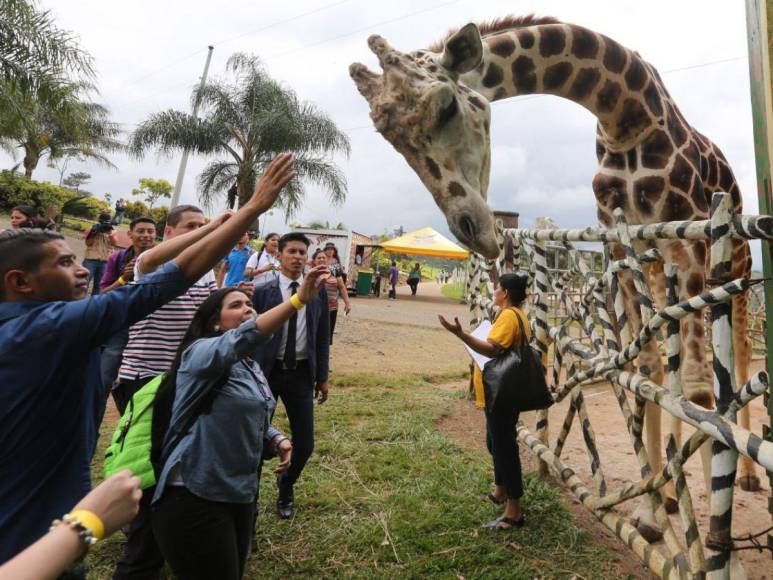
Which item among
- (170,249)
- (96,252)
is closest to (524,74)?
(170,249)

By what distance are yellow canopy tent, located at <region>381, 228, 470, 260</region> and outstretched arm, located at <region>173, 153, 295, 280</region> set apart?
62.8 feet

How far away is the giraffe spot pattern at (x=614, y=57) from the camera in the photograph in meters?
3.25

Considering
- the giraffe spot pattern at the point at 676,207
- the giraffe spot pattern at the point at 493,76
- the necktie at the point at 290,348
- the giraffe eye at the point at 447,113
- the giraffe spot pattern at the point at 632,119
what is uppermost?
the giraffe spot pattern at the point at 493,76

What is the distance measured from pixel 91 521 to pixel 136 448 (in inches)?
43.7

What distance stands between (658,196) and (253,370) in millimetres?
2827

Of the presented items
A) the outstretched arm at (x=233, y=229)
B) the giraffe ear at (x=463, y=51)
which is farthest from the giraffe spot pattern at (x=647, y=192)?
the outstretched arm at (x=233, y=229)

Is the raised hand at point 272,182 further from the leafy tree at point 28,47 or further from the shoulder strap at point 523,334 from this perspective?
the leafy tree at point 28,47

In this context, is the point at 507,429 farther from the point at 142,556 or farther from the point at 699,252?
the point at 142,556

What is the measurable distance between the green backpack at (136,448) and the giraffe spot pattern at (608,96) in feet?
10.5

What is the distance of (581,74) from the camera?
10.6ft

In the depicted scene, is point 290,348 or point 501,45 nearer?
point 501,45

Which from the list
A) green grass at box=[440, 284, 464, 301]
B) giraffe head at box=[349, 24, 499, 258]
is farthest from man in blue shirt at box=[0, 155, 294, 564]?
green grass at box=[440, 284, 464, 301]

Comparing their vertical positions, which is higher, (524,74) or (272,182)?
(524,74)

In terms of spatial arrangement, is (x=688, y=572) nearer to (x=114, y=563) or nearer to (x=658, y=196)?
(x=658, y=196)
